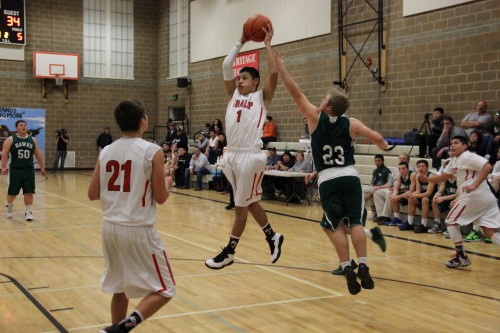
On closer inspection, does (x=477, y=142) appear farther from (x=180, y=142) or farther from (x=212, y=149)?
(x=180, y=142)

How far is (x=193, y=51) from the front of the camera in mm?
22078

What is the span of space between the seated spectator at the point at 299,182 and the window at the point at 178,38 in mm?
10392

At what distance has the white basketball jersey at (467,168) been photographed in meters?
6.75

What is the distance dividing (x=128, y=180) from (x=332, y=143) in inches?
79.7

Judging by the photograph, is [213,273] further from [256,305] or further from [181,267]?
[256,305]

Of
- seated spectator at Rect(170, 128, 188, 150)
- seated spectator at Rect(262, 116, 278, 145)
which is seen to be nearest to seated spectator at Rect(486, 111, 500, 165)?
seated spectator at Rect(262, 116, 278, 145)

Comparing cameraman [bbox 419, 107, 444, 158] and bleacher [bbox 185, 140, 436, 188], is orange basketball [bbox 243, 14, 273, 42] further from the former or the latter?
cameraman [bbox 419, 107, 444, 158]

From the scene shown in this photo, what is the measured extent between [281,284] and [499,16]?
8.30m

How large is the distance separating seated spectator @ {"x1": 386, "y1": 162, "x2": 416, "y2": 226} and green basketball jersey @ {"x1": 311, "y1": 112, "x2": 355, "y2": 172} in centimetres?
547

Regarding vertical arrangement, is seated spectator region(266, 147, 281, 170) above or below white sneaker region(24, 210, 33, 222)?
above

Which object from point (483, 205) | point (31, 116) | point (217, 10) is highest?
point (217, 10)

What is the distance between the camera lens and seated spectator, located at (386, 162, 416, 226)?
33.5 ft

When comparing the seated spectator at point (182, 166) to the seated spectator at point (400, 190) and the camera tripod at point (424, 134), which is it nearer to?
the camera tripod at point (424, 134)

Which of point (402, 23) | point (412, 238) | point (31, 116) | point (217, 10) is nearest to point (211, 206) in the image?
point (412, 238)
